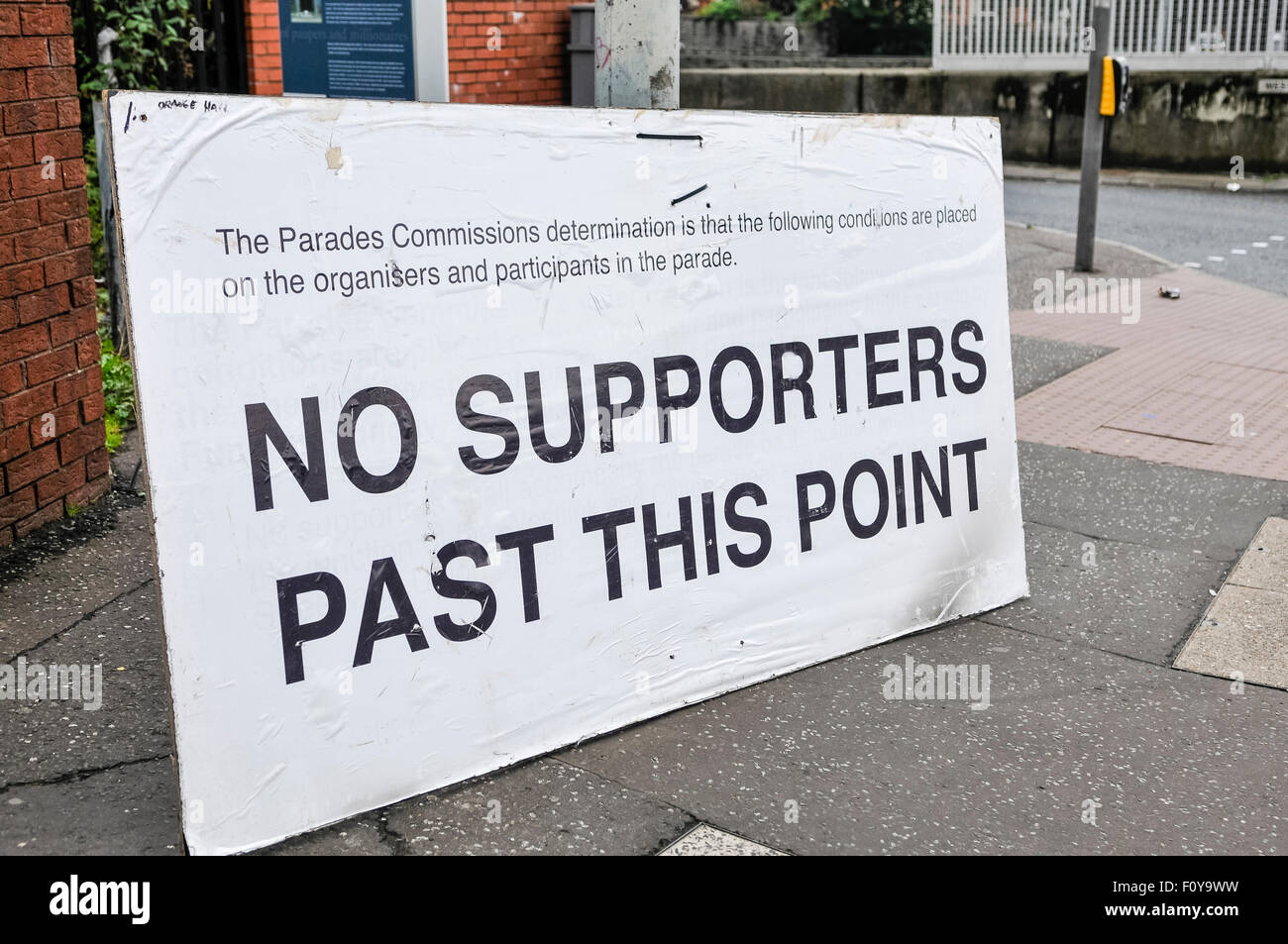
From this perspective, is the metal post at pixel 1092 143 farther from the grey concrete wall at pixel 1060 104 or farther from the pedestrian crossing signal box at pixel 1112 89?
the grey concrete wall at pixel 1060 104

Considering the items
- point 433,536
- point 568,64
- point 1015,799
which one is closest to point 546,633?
point 433,536

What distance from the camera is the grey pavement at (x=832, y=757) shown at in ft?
10.7

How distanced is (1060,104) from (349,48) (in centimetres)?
1520

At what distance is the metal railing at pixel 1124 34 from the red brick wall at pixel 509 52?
1009 cm

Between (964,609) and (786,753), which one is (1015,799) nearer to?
(786,753)

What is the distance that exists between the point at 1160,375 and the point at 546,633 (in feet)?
18.8

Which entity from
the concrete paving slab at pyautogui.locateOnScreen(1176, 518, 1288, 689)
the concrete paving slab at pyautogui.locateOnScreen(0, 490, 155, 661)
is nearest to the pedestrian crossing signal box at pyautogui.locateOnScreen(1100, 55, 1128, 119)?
the concrete paving slab at pyautogui.locateOnScreen(1176, 518, 1288, 689)

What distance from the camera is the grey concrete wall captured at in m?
17.7

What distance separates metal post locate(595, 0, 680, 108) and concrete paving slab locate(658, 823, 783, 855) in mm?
2307

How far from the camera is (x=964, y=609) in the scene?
4.56 m

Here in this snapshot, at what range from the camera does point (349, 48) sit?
616cm

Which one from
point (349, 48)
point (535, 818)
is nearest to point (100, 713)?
point (535, 818)

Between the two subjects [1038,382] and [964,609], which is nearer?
[964,609]

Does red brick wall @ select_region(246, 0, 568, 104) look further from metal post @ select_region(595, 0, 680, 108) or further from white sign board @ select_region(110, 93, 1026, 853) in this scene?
white sign board @ select_region(110, 93, 1026, 853)
